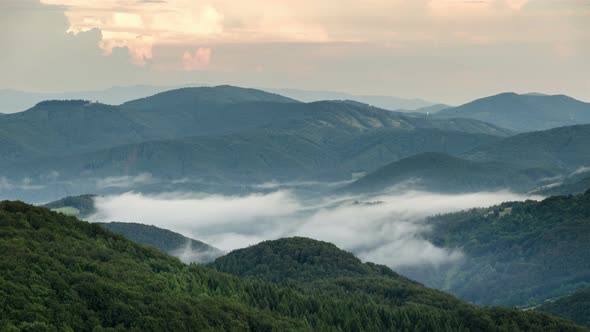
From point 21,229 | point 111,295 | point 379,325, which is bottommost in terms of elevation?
point 379,325

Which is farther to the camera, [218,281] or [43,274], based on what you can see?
[218,281]

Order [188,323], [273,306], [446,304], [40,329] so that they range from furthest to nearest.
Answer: [446,304] → [273,306] → [188,323] → [40,329]

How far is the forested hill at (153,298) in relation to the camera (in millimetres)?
106438

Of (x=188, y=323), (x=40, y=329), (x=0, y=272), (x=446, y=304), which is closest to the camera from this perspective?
(x=40, y=329)

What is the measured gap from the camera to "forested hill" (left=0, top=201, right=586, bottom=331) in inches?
4190

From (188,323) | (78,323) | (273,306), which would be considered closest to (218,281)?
(273,306)

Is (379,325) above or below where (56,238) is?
below

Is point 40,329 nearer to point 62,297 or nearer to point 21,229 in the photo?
point 62,297

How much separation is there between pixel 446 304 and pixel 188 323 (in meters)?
75.5

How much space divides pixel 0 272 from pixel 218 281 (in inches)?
1896

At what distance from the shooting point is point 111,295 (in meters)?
113

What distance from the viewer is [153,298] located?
117562 millimetres

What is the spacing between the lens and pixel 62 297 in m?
108

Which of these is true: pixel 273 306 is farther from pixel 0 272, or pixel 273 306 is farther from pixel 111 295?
pixel 0 272
